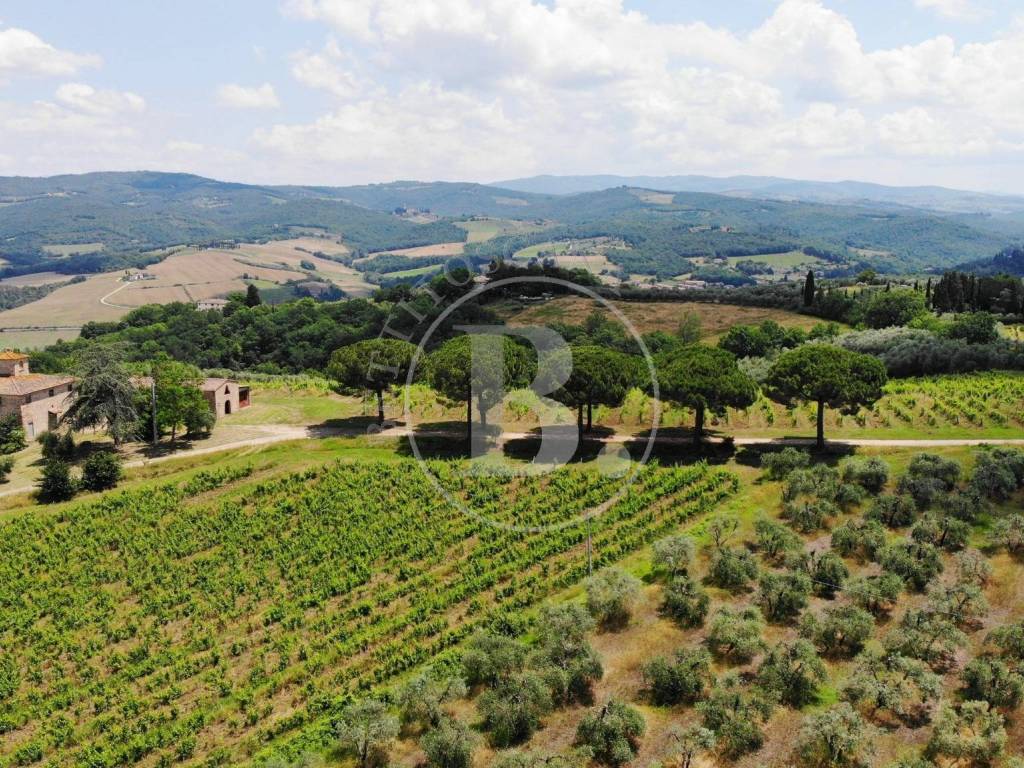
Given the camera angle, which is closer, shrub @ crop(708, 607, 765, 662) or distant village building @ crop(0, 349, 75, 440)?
shrub @ crop(708, 607, 765, 662)

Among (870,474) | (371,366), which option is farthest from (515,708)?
(371,366)

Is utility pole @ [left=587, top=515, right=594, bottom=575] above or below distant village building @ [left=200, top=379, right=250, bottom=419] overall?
below

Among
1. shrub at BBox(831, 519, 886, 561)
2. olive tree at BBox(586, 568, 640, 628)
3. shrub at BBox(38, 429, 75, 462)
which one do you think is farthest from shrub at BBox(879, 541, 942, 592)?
shrub at BBox(38, 429, 75, 462)

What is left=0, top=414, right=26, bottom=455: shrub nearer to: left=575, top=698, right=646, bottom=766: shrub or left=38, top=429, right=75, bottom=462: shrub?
left=38, top=429, right=75, bottom=462: shrub

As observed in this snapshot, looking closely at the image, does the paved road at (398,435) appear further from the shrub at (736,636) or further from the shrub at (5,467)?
the shrub at (736,636)

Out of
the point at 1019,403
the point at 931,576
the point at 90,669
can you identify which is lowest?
the point at 90,669

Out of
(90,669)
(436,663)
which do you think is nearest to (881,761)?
(436,663)

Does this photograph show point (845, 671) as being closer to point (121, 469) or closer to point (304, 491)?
point (304, 491)
